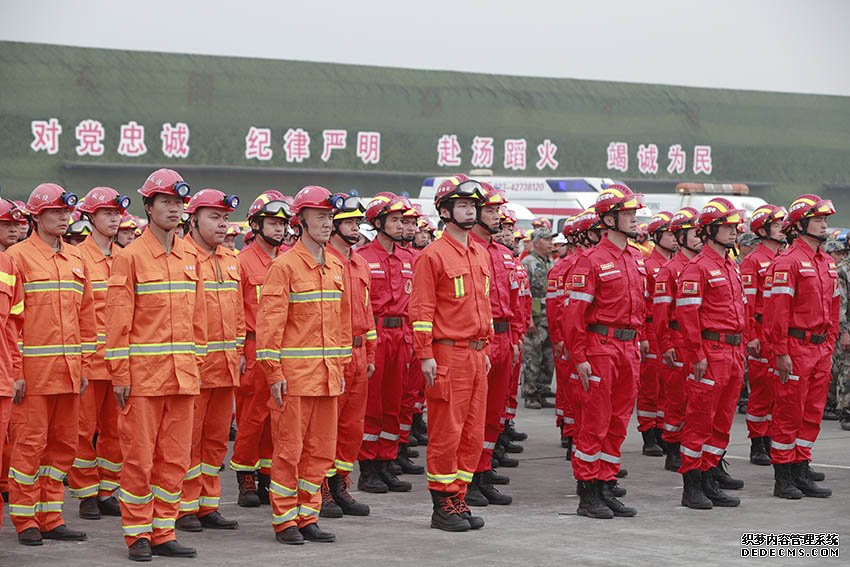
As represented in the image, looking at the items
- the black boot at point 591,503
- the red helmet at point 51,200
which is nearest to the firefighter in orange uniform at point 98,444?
the red helmet at point 51,200

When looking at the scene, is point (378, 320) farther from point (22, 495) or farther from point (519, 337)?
point (22, 495)

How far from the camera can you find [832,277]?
11.7 m

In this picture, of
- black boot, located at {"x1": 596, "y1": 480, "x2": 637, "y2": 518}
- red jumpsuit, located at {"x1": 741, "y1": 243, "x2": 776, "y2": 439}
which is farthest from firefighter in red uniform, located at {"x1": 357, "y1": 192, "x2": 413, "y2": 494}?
red jumpsuit, located at {"x1": 741, "y1": 243, "x2": 776, "y2": 439}

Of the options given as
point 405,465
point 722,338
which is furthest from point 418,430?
point 722,338

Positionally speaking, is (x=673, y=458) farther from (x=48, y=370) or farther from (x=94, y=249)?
(x=48, y=370)

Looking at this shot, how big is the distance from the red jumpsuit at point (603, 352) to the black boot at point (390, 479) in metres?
1.82

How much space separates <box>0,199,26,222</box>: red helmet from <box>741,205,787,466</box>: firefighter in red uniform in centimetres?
624

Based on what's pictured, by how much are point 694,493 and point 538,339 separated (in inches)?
305

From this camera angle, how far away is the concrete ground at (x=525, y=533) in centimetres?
861

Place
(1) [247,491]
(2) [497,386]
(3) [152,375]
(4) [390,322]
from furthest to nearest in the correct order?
(4) [390,322] → (2) [497,386] → (1) [247,491] → (3) [152,375]

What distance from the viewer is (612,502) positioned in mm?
10305

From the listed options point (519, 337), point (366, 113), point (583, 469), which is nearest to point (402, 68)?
point (366, 113)

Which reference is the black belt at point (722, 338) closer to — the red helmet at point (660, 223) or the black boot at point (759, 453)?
the black boot at point (759, 453)

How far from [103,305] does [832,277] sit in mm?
6056
